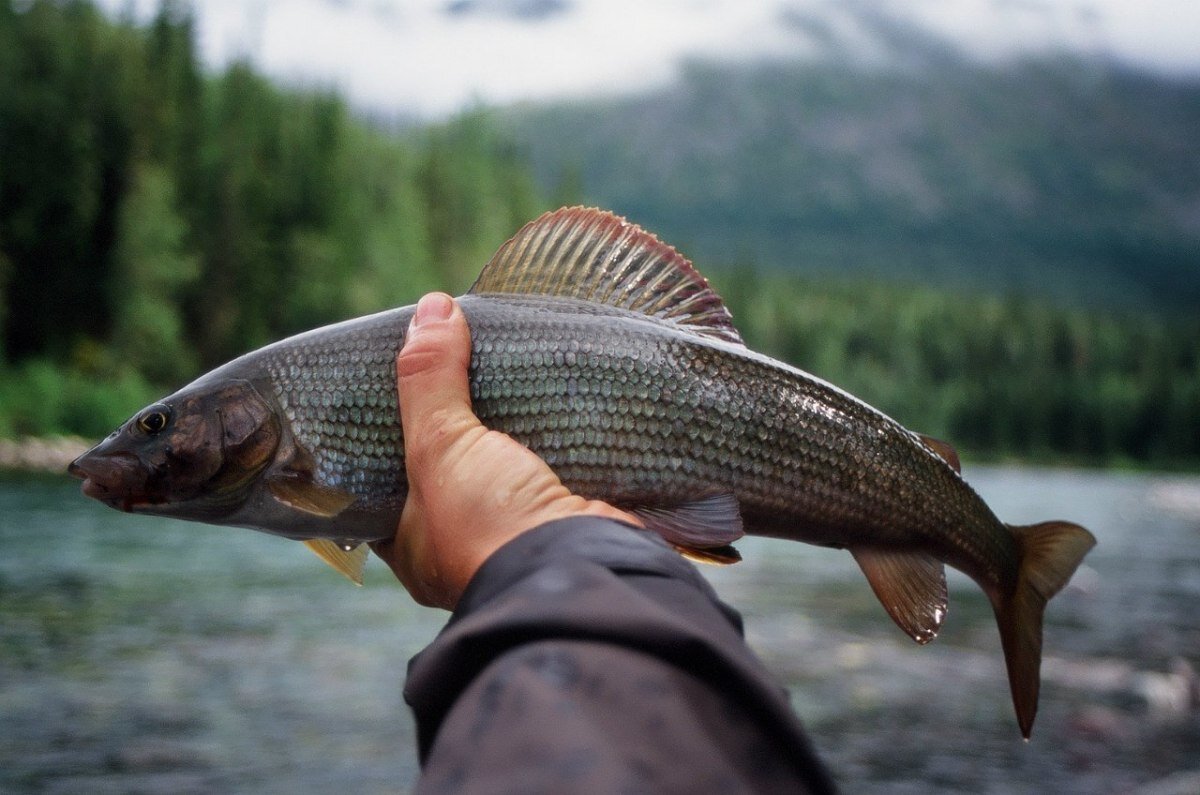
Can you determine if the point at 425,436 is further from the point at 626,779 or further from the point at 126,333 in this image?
the point at 126,333

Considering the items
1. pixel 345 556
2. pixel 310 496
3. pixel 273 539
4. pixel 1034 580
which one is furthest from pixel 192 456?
pixel 273 539

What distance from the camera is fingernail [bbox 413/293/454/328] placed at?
92.4 inches

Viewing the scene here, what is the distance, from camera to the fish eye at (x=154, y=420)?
8.09 ft

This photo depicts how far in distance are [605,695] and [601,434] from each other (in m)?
1.29

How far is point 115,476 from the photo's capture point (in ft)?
7.94

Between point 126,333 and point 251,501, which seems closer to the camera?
point 251,501

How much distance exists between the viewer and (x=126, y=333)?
4725 cm

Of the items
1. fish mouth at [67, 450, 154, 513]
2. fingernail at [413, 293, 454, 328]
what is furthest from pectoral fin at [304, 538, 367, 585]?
fingernail at [413, 293, 454, 328]

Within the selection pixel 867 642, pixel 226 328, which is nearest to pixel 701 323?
pixel 867 642

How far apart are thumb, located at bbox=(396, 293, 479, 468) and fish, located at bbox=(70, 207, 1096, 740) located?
2.6 inches

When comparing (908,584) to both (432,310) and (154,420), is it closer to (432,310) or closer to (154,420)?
(432,310)

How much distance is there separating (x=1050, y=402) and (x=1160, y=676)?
353 feet

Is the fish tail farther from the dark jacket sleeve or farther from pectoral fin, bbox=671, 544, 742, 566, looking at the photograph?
the dark jacket sleeve

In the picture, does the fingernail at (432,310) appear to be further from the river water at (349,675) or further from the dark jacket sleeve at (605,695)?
the river water at (349,675)
